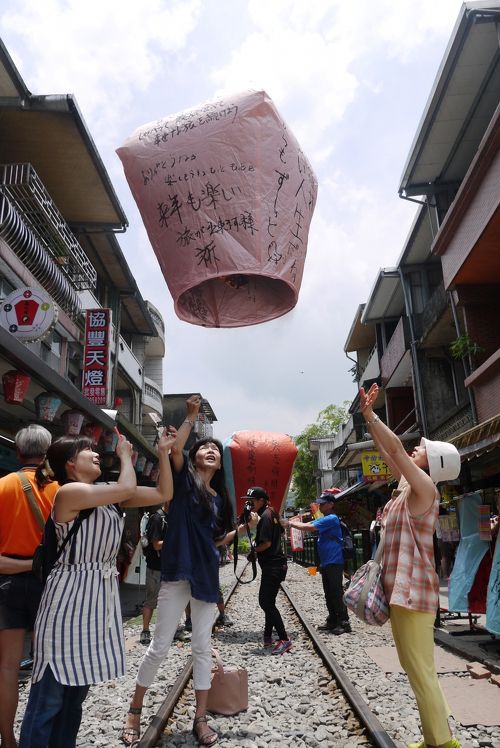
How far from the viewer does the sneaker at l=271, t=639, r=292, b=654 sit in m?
6.81

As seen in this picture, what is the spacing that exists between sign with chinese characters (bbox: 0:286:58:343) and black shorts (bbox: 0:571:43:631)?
6.15 metres

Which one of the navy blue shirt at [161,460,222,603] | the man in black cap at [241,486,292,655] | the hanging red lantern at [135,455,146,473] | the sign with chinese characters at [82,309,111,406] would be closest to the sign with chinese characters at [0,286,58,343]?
the sign with chinese characters at [82,309,111,406]

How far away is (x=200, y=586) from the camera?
3.77 metres

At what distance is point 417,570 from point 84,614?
1.85 metres

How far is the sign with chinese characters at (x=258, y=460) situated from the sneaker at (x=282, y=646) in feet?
7.37

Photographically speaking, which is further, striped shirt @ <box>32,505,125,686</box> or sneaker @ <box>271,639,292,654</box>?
sneaker @ <box>271,639,292,654</box>

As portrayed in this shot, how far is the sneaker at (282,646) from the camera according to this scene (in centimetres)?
681

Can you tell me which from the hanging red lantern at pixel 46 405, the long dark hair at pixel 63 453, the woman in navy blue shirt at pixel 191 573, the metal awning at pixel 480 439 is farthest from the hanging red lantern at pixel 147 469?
the long dark hair at pixel 63 453

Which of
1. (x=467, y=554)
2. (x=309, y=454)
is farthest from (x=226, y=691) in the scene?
(x=309, y=454)

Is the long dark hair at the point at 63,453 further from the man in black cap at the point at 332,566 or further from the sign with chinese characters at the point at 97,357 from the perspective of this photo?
the sign with chinese characters at the point at 97,357

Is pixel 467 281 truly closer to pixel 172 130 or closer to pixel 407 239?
pixel 407 239

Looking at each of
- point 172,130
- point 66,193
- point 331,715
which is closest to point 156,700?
point 331,715

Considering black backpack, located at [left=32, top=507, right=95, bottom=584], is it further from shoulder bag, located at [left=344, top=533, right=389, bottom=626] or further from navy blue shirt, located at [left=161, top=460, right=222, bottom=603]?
shoulder bag, located at [left=344, top=533, right=389, bottom=626]

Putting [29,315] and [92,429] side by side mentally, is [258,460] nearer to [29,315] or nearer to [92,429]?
[92,429]
